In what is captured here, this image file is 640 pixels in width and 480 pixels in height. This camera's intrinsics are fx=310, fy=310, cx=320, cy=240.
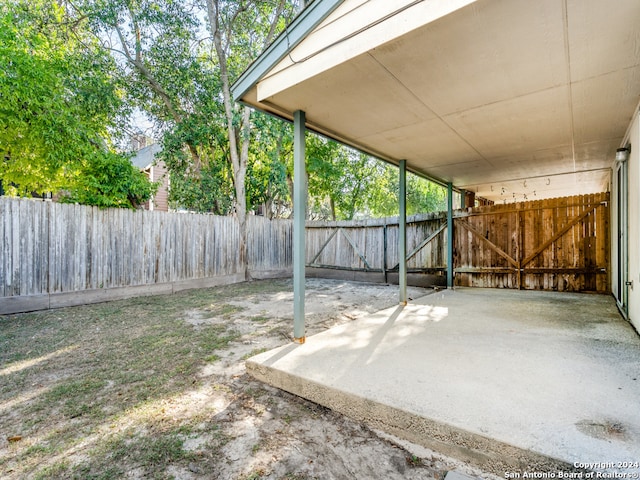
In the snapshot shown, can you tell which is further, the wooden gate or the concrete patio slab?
the wooden gate

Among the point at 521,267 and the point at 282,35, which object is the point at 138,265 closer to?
the point at 282,35

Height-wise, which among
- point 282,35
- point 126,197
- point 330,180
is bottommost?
point 126,197

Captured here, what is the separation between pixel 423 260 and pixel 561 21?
627 cm

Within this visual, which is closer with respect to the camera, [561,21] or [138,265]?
[561,21]

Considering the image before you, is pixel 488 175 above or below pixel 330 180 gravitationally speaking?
below

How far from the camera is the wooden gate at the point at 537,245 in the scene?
5.48 metres

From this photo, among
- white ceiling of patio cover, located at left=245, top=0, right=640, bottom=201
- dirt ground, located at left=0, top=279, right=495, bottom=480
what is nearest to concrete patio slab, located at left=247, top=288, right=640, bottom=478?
dirt ground, located at left=0, top=279, right=495, bottom=480

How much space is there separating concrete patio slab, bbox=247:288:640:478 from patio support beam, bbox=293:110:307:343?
0.25m

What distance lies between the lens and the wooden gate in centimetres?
548

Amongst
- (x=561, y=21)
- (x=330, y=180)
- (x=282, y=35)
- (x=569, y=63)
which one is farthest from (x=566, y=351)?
(x=330, y=180)

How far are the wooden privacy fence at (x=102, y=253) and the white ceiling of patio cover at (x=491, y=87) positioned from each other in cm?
443

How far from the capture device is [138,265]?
6.23m

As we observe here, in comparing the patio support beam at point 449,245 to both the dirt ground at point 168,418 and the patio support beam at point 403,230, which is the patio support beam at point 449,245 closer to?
the patio support beam at point 403,230

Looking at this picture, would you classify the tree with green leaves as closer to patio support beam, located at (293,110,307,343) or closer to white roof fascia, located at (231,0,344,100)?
white roof fascia, located at (231,0,344,100)
